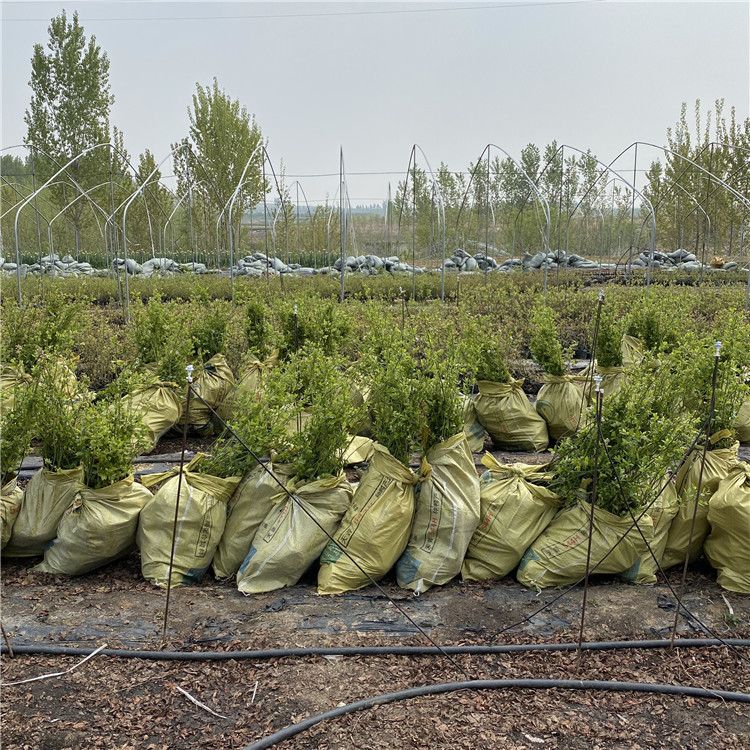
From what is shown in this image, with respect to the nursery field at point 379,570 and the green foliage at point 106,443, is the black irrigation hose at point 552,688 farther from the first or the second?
the green foliage at point 106,443

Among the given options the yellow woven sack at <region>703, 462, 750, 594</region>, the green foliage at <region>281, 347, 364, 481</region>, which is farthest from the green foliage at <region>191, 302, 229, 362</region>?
the yellow woven sack at <region>703, 462, 750, 594</region>

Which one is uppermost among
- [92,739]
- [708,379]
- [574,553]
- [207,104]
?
[207,104]

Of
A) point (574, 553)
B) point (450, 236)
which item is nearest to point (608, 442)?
point (574, 553)

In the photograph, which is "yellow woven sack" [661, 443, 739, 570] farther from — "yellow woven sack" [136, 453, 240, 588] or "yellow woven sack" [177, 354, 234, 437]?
"yellow woven sack" [177, 354, 234, 437]

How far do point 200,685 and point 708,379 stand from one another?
269cm

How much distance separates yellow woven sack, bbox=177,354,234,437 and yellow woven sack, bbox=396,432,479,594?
2.25 meters

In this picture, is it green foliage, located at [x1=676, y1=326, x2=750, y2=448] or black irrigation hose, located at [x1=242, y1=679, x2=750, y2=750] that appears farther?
green foliage, located at [x1=676, y1=326, x2=750, y2=448]

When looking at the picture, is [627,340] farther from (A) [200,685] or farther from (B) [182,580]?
(A) [200,685]

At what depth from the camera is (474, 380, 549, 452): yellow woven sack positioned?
15.0 ft

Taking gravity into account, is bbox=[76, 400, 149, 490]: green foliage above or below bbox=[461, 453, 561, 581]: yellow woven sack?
above

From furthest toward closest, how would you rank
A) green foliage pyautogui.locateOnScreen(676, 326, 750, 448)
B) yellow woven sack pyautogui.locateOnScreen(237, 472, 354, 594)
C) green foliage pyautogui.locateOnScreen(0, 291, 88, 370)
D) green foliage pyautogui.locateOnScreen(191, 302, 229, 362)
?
green foliage pyautogui.locateOnScreen(191, 302, 229, 362)
green foliage pyautogui.locateOnScreen(0, 291, 88, 370)
green foliage pyautogui.locateOnScreen(676, 326, 750, 448)
yellow woven sack pyautogui.locateOnScreen(237, 472, 354, 594)

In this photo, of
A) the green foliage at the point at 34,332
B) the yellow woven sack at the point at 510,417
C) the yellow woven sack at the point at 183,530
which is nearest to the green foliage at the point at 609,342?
the yellow woven sack at the point at 510,417

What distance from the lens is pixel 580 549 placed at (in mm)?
2947

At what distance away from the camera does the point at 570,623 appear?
2721mm
